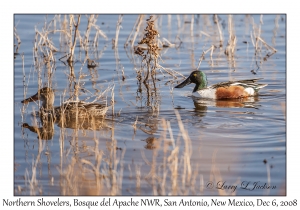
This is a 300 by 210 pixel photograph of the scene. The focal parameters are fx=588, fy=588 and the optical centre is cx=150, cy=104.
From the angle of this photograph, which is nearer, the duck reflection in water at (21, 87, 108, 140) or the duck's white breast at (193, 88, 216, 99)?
the duck reflection in water at (21, 87, 108, 140)

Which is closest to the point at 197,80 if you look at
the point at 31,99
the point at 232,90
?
the point at 232,90

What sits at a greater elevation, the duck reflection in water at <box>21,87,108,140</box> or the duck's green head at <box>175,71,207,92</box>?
the duck's green head at <box>175,71,207,92</box>

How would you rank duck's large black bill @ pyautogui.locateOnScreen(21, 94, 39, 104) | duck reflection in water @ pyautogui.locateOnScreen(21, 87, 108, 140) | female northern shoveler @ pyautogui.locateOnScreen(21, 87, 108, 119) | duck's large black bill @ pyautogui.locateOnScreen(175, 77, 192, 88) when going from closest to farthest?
duck reflection in water @ pyautogui.locateOnScreen(21, 87, 108, 140) → female northern shoveler @ pyautogui.locateOnScreen(21, 87, 108, 119) → duck's large black bill @ pyautogui.locateOnScreen(21, 94, 39, 104) → duck's large black bill @ pyautogui.locateOnScreen(175, 77, 192, 88)

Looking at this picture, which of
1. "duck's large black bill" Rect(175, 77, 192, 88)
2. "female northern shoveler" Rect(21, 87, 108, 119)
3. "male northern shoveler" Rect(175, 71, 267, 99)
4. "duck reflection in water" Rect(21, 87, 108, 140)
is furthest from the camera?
"duck's large black bill" Rect(175, 77, 192, 88)

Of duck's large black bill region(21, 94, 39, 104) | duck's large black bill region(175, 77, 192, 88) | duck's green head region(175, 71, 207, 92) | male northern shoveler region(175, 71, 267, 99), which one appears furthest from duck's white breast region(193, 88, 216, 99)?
duck's large black bill region(21, 94, 39, 104)

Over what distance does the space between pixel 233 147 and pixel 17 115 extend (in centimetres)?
355

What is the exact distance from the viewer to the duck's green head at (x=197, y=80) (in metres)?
11.2

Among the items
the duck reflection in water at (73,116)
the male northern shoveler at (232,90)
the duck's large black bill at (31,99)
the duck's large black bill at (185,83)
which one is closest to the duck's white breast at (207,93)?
the male northern shoveler at (232,90)

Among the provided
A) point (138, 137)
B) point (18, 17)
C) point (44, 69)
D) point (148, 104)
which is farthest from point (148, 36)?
point (18, 17)

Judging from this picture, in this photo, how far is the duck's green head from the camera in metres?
11.2

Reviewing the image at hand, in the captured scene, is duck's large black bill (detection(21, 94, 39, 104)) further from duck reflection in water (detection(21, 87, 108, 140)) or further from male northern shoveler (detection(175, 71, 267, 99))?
male northern shoveler (detection(175, 71, 267, 99))

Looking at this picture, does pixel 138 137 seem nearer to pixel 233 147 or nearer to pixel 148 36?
pixel 233 147
